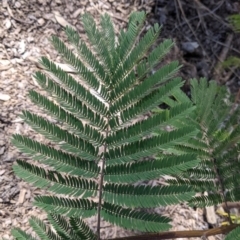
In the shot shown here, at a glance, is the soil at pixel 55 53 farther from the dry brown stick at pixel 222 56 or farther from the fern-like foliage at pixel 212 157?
the fern-like foliage at pixel 212 157

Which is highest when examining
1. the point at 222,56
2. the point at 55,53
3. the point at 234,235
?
the point at 222,56

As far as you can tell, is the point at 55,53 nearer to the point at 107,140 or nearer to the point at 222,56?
the point at 222,56

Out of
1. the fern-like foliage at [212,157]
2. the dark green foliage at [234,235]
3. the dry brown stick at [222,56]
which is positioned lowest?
the dark green foliage at [234,235]

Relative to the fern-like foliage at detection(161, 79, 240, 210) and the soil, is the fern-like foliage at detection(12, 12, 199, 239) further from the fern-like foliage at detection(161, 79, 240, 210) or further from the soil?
the soil

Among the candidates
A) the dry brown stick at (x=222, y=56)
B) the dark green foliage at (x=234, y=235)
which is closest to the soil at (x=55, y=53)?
the dry brown stick at (x=222, y=56)

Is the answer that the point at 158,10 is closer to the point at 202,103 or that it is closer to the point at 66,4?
the point at 66,4

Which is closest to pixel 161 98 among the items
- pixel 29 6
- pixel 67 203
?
pixel 67 203

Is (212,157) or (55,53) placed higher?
(55,53)

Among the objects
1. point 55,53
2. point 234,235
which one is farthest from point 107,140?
point 55,53
